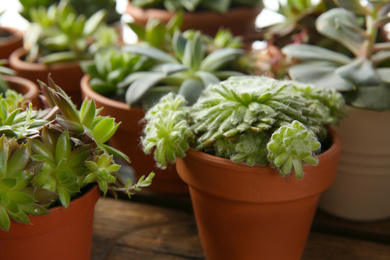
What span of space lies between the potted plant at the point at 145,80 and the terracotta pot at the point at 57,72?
126mm

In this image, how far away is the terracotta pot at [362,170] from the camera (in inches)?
41.4

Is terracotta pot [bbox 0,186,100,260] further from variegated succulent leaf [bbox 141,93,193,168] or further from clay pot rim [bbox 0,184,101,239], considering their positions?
variegated succulent leaf [bbox 141,93,193,168]

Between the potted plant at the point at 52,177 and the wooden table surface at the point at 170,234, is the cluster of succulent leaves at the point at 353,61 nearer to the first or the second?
the wooden table surface at the point at 170,234

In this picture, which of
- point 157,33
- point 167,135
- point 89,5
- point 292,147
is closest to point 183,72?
point 157,33

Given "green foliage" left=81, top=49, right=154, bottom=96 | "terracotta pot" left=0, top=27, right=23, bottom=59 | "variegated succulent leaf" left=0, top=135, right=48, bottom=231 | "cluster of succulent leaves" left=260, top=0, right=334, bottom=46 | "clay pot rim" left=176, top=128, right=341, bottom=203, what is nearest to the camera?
"variegated succulent leaf" left=0, top=135, right=48, bottom=231

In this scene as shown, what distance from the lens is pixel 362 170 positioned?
109 cm

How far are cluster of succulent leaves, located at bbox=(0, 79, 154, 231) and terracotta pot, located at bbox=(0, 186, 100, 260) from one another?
0.02 metres

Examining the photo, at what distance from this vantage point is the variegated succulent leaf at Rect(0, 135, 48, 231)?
A: 0.71 metres

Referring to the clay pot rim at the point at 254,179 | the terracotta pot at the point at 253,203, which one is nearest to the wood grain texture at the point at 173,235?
the terracotta pot at the point at 253,203

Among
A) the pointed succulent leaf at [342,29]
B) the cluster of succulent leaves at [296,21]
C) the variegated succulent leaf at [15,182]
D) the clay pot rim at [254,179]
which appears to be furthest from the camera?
the cluster of succulent leaves at [296,21]

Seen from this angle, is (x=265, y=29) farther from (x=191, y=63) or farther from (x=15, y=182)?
(x=15, y=182)

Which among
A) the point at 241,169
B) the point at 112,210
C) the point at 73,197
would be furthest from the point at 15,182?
the point at 112,210

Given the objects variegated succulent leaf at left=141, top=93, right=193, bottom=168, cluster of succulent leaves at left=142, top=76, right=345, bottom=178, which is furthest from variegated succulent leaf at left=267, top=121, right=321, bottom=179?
variegated succulent leaf at left=141, top=93, right=193, bottom=168

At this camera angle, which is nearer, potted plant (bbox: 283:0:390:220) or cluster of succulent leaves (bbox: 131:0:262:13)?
potted plant (bbox: 283:0:390:220)
